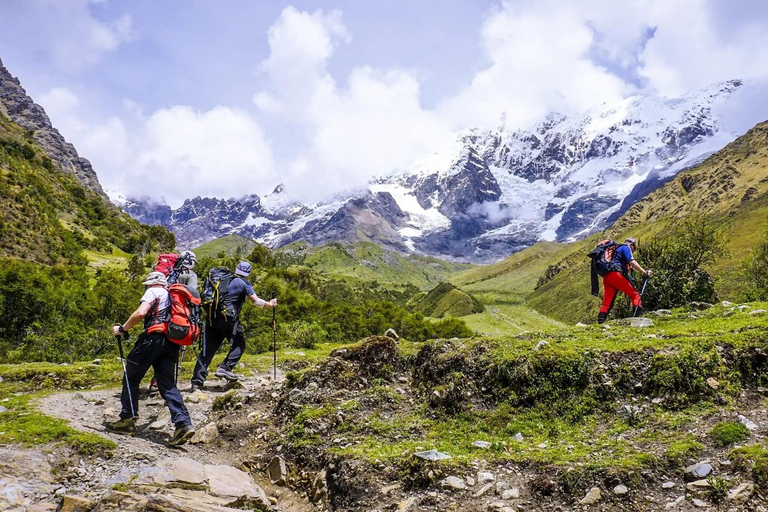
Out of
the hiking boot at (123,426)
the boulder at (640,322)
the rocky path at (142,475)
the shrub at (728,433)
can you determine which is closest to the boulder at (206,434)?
the rocky path at (142,475)

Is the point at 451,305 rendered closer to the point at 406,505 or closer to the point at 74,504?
the point at 406,505

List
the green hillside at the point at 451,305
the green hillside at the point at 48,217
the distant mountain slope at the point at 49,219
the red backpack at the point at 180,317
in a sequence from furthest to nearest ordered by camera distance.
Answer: the green hillside at the point at 451,305 → the distant mountain slope at the point at 49,219 → the green hillside at the point at 48,217 → the red backpack at the point at 180,317

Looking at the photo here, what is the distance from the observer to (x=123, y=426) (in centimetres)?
1023

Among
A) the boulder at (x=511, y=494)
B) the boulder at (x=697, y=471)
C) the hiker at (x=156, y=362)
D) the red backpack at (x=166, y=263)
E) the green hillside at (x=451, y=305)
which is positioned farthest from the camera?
the green hillside at (x=451, y=305)

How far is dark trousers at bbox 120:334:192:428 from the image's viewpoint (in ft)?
33.4

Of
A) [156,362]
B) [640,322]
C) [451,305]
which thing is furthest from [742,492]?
[451,305]

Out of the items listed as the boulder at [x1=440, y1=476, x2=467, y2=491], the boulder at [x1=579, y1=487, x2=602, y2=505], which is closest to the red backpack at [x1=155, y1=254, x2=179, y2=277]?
the boulder at [x1=440, y1=476, x2=467, y2=491]

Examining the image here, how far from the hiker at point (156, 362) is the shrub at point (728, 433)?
9.99 meters

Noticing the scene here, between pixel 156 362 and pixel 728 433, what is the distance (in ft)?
36.1

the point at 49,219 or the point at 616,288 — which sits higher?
the point at 49,219

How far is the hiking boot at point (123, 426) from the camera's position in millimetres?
10172

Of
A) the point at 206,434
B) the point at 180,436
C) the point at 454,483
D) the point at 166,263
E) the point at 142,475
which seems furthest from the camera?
the point at 166,263

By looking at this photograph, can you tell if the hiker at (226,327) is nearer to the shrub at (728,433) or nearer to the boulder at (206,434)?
the boulder at (206,434)

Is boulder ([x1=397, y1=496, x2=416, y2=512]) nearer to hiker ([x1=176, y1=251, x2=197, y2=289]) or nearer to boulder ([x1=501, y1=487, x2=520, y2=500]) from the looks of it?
boulder ([x1=501, y1=487, x2=520, y2=500])
